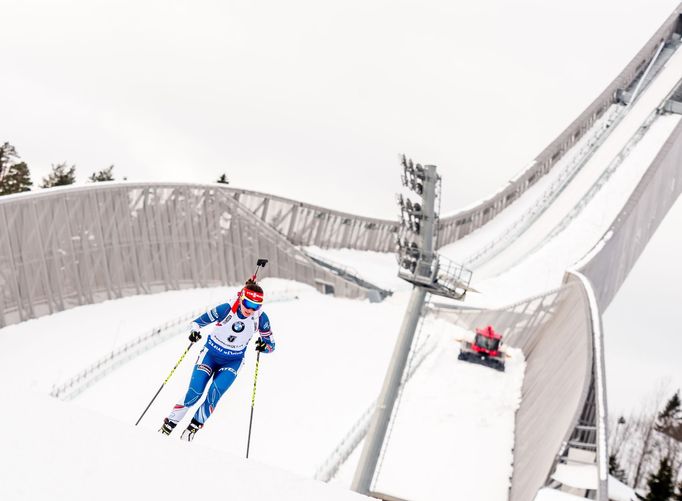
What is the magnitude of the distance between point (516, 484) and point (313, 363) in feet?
26.7

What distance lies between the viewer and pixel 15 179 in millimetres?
49031

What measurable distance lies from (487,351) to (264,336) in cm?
1677

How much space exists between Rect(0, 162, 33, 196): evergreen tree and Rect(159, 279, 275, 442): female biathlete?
49102 mm

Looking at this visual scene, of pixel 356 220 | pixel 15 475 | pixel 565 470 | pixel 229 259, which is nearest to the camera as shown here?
pixel 15 475

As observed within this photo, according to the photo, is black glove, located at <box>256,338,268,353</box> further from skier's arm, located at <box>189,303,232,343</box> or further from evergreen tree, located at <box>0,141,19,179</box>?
evergreen tree, located at <box>0,141,19,179</box>

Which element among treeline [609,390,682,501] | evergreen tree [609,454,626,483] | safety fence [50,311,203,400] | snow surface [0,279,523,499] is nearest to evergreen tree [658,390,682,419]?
treeline [609,390,682,501]

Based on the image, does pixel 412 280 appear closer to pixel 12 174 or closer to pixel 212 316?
pixel 212 316

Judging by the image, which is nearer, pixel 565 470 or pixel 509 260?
pixel 565 470

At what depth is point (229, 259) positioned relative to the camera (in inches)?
1275

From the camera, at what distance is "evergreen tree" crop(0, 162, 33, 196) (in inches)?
1916

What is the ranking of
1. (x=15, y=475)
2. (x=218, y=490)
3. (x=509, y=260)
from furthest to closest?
(x=509, y=260) → (x=218, y=490) → (x=15, y=475)

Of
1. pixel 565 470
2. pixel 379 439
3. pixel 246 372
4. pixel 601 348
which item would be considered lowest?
pixel 246 372

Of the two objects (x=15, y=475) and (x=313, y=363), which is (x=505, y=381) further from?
(x=15, y=475)

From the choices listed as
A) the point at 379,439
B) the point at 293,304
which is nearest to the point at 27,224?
the point at 293,304
